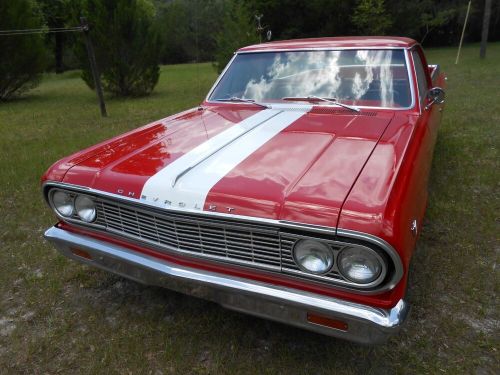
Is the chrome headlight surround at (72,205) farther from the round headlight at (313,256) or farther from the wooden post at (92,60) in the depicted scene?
the wooden post at (92,60)

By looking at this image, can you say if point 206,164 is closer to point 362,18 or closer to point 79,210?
point 79,210

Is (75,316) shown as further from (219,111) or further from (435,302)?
(435,302)

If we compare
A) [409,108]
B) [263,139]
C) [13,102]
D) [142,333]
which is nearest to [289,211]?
[263,139]

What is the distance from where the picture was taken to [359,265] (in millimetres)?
1650

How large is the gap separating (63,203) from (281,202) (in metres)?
1.39

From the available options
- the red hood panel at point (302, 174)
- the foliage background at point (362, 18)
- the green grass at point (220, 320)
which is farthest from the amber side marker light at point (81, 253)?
the foliage background at point (362, 18)

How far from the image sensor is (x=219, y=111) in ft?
10.2

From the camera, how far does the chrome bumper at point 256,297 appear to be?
1.66 m

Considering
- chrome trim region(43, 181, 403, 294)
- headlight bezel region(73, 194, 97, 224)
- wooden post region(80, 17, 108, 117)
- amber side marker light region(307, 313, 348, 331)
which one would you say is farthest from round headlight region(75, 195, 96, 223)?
wooden post region(80, 17, 108, 117)

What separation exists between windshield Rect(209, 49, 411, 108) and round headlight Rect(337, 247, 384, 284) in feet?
4.79

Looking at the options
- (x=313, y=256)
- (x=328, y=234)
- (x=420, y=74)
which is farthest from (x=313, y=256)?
(x=420, y=74)

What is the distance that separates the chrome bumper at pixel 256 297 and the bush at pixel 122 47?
980 centimetres

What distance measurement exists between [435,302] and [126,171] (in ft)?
6.50

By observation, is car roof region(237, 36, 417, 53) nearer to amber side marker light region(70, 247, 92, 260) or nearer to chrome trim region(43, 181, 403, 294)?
chrome trim region(43, 181, 403, 294)
